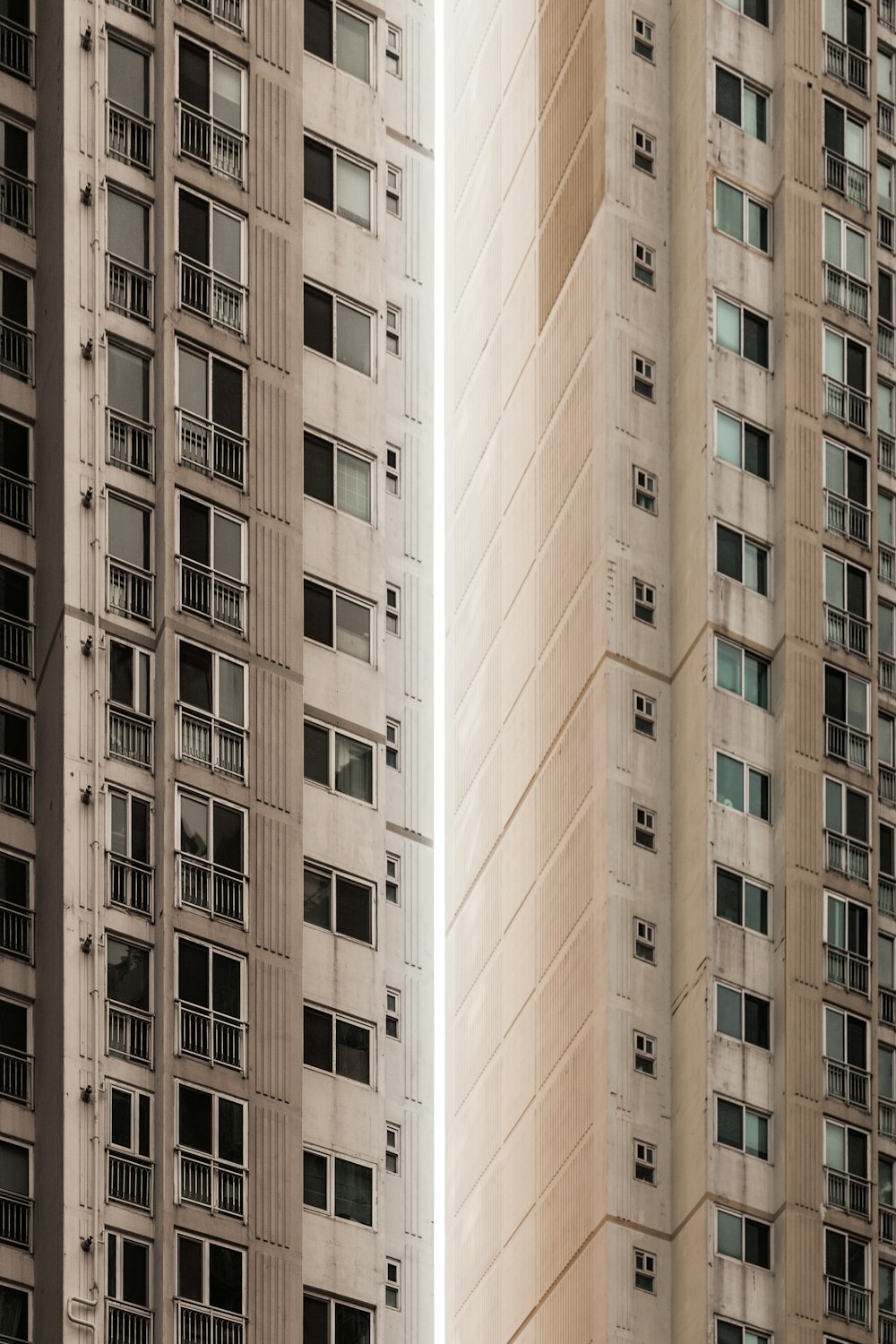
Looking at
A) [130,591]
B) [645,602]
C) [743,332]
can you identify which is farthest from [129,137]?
[645,602]

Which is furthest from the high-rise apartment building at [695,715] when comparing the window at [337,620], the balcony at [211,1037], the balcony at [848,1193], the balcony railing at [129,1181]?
the balcony railing at [129,1181]

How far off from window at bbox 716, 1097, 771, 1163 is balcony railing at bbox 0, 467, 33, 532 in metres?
19.5

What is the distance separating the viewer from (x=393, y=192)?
71.3 m

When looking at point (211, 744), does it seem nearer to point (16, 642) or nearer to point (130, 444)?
point (16, 642)

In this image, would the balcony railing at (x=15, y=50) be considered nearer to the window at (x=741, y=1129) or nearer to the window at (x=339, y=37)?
the window at (x=339, y=37)

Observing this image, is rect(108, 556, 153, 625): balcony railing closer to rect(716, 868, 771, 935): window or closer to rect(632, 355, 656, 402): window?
rect(716, 868, 771, 935): window

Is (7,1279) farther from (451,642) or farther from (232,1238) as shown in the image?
(451,642)

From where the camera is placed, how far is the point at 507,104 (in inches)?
3354

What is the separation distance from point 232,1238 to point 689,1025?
14.0 meters

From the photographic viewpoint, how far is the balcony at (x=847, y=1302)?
67.3 m

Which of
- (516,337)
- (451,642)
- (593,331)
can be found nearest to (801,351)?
(593,331)

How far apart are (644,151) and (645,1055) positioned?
71.9 feet

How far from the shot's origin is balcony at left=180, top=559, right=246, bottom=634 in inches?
2463

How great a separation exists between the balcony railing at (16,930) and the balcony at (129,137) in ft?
50.4
